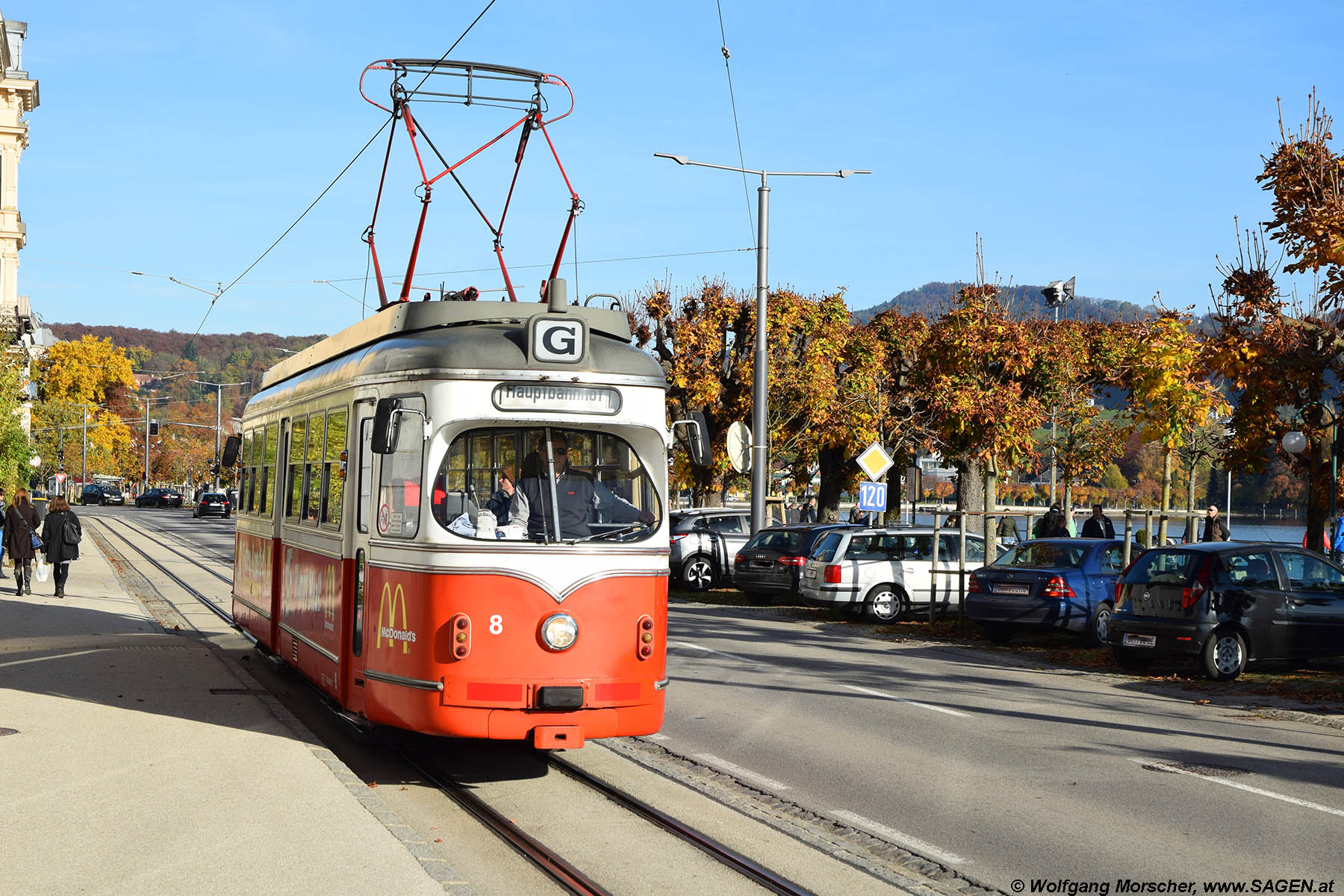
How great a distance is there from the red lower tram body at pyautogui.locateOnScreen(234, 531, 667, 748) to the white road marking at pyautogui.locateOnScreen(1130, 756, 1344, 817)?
12.6 ft

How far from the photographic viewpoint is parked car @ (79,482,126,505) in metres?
110

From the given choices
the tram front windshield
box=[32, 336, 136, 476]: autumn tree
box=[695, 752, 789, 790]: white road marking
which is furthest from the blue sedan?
box=[32, 336, 136, 476]: autumn tree

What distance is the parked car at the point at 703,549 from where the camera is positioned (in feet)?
99.4

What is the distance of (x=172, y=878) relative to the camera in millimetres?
6559

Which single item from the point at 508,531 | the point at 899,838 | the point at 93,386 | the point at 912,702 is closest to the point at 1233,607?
the point at 912,702

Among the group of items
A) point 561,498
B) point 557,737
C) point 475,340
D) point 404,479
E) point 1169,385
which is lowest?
point 557,737

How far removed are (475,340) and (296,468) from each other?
3.94 metres

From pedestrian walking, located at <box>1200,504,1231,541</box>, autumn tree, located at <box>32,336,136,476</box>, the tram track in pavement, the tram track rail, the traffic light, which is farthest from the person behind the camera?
autumn tree, located at <box>32,336,136,476</box>

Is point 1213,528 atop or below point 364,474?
below

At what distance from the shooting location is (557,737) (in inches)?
358

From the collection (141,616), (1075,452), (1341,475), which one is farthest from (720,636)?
(1075,452)

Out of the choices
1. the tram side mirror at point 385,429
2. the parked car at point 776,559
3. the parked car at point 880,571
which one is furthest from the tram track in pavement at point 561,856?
the parked car at point 776,559

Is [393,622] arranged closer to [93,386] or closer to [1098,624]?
Result: [1098,624]

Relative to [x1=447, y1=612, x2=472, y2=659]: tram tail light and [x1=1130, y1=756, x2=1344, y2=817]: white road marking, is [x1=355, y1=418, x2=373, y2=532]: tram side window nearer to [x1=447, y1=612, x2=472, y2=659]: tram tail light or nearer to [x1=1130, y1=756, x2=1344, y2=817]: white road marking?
[x1=447, y1=612, x2=472, y2=659]: tram tail light
